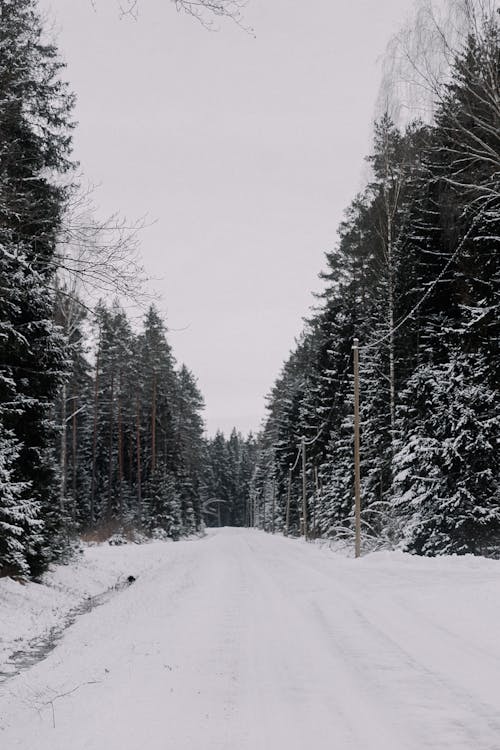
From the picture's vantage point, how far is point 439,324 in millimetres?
19234

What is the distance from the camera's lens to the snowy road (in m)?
3.96

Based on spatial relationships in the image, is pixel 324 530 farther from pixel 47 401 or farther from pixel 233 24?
pixel 233 24

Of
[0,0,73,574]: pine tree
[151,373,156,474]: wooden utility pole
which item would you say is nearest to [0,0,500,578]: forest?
[0,0,73,574]: pine tree

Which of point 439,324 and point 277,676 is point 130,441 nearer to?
point 439,324

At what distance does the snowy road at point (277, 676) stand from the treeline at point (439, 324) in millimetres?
6396

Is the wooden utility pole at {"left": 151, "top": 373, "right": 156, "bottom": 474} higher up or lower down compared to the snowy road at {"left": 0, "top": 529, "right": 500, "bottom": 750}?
higher up

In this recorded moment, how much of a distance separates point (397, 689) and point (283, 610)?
179 inches

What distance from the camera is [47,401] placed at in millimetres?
14281

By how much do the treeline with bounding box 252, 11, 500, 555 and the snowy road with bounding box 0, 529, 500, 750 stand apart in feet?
21.0

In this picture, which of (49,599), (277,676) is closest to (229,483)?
(49,599)

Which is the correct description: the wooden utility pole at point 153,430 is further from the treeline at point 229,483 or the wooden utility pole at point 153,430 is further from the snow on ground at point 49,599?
the treeline at point 229,483

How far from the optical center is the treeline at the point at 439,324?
14305mm

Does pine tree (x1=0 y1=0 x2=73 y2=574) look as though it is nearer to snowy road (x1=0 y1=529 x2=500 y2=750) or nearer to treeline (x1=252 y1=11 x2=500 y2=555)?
snowy road (x1=0 y1=529 x2=500 y2=750)

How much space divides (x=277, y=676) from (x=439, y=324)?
1557 cm
